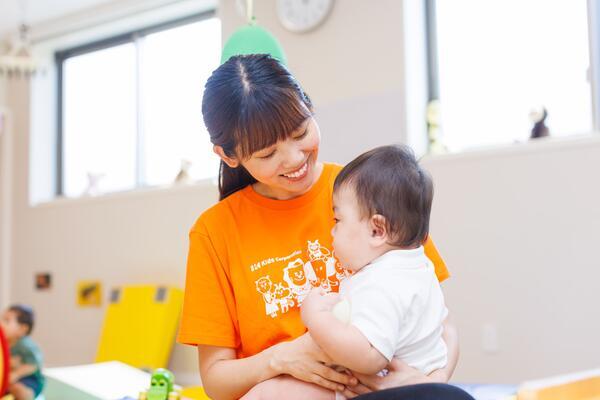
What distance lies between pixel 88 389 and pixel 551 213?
2280 millimetres

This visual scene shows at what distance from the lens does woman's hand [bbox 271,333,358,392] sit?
4.07 feet

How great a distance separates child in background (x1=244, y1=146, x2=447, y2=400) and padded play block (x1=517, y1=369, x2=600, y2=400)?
0.51 feet

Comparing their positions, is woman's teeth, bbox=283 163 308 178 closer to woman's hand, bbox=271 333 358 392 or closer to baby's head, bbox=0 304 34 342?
woman's hand, bbox=271 333 358 392

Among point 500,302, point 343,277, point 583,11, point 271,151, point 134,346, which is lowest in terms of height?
point 134,346

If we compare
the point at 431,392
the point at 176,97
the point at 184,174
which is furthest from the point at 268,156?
the point at 176,97

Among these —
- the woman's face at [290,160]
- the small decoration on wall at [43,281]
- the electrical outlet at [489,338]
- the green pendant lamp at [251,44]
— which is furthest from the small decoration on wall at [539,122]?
the small decoration on wall at [43,281]

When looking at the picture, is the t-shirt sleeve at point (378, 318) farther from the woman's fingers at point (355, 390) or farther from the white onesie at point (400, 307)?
the woman's fingers at point (355, 390)

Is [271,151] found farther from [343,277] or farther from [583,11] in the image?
[583,11]

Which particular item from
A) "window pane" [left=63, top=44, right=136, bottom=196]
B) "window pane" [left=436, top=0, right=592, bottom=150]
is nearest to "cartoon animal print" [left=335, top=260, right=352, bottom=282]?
"window pane" [left=436, top=0, right=592, bottom=150]

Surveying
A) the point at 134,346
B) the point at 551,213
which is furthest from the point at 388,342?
the point at 134,346

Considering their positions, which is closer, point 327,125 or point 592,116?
point 592,116

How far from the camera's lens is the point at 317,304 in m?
1.21

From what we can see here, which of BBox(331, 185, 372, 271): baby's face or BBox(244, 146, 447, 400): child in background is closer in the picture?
BBox(244, 146, 447, 400): child in background

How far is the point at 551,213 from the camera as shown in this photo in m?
3.50
